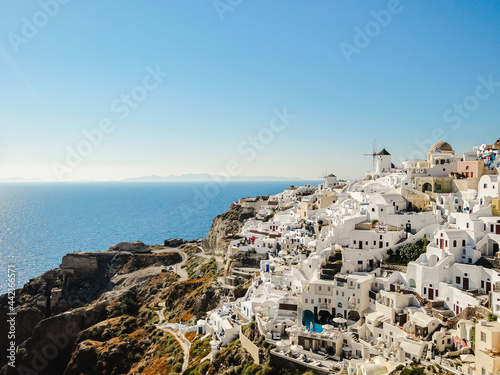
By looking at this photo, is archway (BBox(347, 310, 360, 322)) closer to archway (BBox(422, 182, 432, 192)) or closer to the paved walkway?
the paved walkway

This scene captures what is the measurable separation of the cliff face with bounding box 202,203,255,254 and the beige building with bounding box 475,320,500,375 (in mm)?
39958

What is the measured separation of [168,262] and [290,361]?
43081mm

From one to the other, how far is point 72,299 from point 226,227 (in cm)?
2545

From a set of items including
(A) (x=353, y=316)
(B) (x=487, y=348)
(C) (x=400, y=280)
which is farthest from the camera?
(C) (x=400, y=280)

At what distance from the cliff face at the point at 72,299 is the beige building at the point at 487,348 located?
1338 inches

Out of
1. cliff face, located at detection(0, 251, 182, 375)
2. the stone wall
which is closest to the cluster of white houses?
the stone wall

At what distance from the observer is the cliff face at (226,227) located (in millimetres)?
58094

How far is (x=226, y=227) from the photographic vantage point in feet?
203

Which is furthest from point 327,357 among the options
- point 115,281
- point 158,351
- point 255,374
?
point 115,281

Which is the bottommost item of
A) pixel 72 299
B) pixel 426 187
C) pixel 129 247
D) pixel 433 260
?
pixel 72 299

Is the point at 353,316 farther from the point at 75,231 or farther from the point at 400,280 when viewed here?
Result: the point at 75,231

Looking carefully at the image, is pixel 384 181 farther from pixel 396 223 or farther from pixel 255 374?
pixel 255 374

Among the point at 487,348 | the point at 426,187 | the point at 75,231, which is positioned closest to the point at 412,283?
the point at 487,348

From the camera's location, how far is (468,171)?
34188mm
